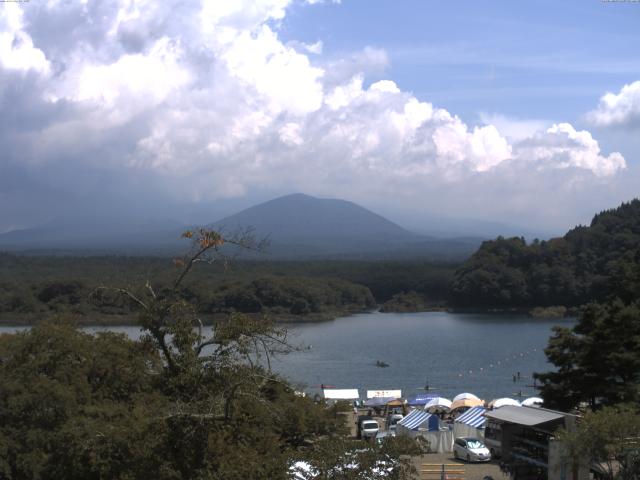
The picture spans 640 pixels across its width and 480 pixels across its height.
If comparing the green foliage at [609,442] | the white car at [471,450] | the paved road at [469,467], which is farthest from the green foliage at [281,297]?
the green foliage at [609,442]

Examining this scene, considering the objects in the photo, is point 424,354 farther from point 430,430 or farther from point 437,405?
point 430,430

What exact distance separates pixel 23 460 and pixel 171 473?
3073mm

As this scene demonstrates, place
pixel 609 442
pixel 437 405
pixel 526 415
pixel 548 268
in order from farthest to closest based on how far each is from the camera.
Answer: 1. pixel 548 268
2. pixel 437 405
3. pixel 526 415
4. pixel 609 442

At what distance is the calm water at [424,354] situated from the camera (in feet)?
101

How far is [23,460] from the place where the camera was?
8.41 metres

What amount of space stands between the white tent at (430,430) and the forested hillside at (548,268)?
42.4 metres

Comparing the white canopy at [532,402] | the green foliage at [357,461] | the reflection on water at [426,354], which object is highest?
the green foliage at [357,461]

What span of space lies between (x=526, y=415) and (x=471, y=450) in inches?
113

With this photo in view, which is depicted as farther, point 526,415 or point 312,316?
point 312,316

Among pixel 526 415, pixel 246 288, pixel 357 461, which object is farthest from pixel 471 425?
pixel 246 288

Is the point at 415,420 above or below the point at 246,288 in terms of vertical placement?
below

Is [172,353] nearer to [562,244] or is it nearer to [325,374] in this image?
[325,374]

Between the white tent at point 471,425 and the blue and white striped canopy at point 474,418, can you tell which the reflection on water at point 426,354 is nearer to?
the blue and white striped canopy at point 474,418

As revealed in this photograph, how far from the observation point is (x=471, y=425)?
1541 centimetres
